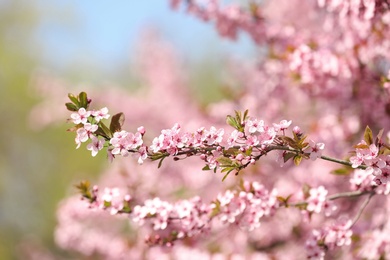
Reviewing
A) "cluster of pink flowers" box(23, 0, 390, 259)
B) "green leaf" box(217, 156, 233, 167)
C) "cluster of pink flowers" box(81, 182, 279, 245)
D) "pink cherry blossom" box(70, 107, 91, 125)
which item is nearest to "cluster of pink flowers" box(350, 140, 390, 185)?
"cluster of pink flowers" box(23, 0, 390, 259)

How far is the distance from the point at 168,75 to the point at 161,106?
2.19 feet

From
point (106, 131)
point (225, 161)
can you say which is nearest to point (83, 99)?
point (106, 131)

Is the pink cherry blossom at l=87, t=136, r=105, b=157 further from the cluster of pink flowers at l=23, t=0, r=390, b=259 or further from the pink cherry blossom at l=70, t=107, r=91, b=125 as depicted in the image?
the pink cherry blossom at l=70, t=107, r=91, b=125

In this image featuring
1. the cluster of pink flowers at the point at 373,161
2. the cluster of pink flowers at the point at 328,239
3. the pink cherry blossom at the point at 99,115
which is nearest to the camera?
the cluster of pink flowers at the point at 373,161

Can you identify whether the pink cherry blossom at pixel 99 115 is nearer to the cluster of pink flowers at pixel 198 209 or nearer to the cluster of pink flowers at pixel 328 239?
the cluster of pink flowers at pixel 198 209

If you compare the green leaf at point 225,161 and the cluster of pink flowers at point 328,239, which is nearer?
the green leaf at point 225,161

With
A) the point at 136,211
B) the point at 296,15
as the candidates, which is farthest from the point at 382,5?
the point at 296,15

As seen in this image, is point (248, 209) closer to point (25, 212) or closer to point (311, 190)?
point (311, 190)

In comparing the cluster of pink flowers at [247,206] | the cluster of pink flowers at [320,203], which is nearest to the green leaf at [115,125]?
the cluster of pink flowers at [247,206]

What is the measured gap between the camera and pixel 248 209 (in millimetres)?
4121

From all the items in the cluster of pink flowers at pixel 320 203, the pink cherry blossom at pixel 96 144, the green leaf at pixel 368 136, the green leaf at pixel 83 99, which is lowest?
the green leaf at pixel 368 136

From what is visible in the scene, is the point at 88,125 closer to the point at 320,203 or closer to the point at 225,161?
the point at 225,161

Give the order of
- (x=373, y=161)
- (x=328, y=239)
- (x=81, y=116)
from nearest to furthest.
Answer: (x=373, y=161), (x=81, y=116), (x=328, y=239)

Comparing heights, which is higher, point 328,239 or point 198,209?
point 198,209
